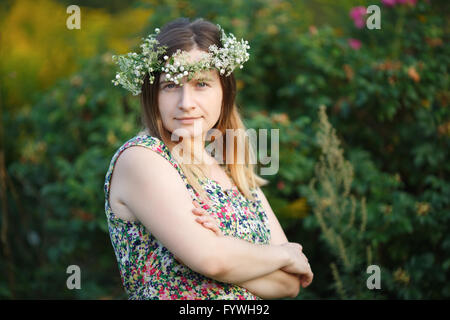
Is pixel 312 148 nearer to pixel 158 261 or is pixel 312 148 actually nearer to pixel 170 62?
pixel 170 62

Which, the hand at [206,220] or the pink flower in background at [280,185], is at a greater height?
the pink flower in background at [280,185]

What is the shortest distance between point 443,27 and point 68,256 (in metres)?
4.34

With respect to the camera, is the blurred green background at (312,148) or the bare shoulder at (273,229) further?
the blurred green background at (312,148)

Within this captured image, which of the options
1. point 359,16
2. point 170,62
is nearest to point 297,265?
point 170,62

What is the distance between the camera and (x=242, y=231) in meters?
1.96

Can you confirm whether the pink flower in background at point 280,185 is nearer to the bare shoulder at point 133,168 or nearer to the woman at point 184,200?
the woman at point 184,200

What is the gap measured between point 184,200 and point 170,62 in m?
0.66

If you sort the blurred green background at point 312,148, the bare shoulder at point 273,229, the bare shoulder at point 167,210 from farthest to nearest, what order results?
1. the blurred green background at point 312,148
2. the bare shoulder at point 273,229
3. the bare shoulder at point 167,210

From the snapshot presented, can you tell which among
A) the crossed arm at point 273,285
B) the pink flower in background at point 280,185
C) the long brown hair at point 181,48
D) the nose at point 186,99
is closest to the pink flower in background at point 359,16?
the pink flower in background at point 280,185

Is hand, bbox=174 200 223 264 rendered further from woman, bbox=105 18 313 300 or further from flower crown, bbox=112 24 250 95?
flower crown, bbox=112 24 250 95

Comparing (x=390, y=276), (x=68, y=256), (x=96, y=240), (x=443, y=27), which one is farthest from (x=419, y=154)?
(x=68, y=256)

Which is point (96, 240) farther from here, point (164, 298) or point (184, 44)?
point (184, 44)

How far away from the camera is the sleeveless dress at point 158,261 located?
5.98 ft

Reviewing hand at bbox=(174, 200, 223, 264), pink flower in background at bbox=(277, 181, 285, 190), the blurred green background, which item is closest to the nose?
hand at bbox=(174, 200, 223, 264)
